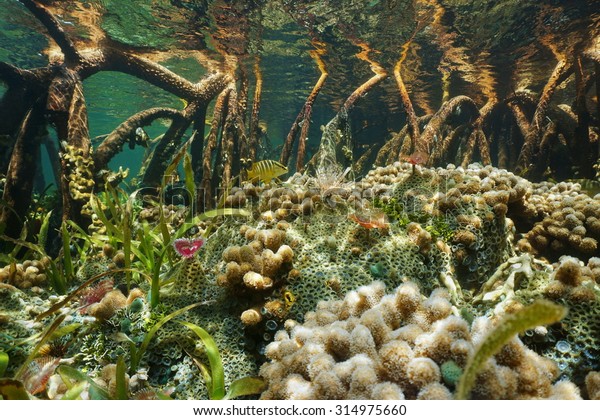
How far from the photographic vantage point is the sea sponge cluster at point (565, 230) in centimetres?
393

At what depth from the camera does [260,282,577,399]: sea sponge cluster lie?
140 cm

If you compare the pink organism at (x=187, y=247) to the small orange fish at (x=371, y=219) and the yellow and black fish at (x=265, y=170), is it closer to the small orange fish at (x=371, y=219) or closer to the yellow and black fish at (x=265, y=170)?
the small orange fish at (x=371, y=219)

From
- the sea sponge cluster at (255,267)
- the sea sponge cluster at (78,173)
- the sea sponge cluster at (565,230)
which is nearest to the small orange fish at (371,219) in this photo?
the sea sponge cluster at (255,267)

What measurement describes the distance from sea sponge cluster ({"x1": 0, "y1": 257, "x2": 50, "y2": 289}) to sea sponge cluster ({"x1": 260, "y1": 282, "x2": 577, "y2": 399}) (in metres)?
3.14

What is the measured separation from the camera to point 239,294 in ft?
8.59

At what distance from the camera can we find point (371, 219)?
112 inches

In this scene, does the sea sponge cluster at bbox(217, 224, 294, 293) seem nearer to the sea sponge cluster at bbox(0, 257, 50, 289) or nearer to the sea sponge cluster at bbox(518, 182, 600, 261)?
the sea sponge cluster at bbox(0, 257, 50, 289)

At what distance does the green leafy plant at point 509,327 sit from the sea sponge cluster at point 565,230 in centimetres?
395

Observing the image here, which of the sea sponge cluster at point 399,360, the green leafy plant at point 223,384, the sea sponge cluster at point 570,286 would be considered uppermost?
the sea sponge cluster at point 570,286

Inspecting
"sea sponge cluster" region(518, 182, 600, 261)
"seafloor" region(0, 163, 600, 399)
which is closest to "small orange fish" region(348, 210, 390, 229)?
"seafloor" region(0, 163, 600, 399)

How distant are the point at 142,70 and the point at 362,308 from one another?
36.1 ft

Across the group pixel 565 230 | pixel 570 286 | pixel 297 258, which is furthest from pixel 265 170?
pixel 565 230

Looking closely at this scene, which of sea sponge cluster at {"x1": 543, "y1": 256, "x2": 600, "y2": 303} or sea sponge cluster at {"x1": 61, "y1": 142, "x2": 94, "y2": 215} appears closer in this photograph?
sea sponge cluster at {"x1": 543, "y1": 256, "x2": 600, "y2": 303}
